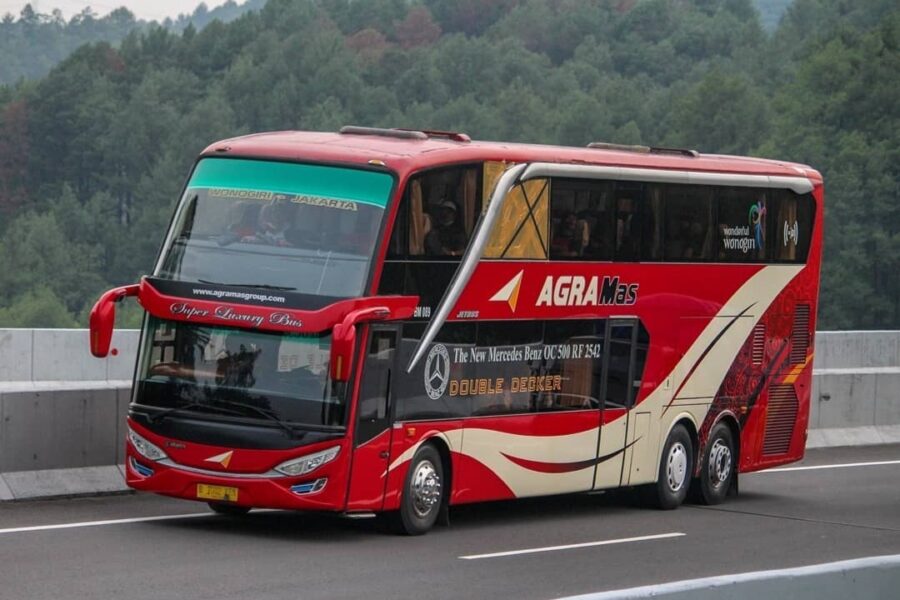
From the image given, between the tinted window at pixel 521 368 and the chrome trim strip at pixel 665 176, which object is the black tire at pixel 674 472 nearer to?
the tinted window at pixel 521 368

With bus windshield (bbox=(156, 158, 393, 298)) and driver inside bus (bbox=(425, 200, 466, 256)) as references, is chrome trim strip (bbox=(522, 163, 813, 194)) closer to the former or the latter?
driver inside bus (bbox=(425, 200, 466, 256))

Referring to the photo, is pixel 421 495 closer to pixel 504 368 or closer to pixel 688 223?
pixel 504 368

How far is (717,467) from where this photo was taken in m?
20.8

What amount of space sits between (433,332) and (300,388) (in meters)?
1.48

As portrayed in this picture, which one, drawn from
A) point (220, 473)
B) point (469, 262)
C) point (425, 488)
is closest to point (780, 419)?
point (469, 262)

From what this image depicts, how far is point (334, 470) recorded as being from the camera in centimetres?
Answer: 1515

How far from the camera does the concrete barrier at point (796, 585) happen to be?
7.94 meters

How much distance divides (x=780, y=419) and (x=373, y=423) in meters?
7.70

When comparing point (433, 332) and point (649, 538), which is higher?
point (433, 332)

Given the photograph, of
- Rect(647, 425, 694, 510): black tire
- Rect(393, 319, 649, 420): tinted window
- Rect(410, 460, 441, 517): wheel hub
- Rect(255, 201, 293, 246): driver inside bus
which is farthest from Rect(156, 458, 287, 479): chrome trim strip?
Rect(647, 425, 694, 510): black tire

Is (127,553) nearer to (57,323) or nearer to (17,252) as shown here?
(57,323)

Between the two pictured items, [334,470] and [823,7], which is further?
[823,7]

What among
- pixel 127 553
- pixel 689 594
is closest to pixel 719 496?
pixel 127 553

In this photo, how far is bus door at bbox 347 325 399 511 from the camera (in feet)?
50.3
